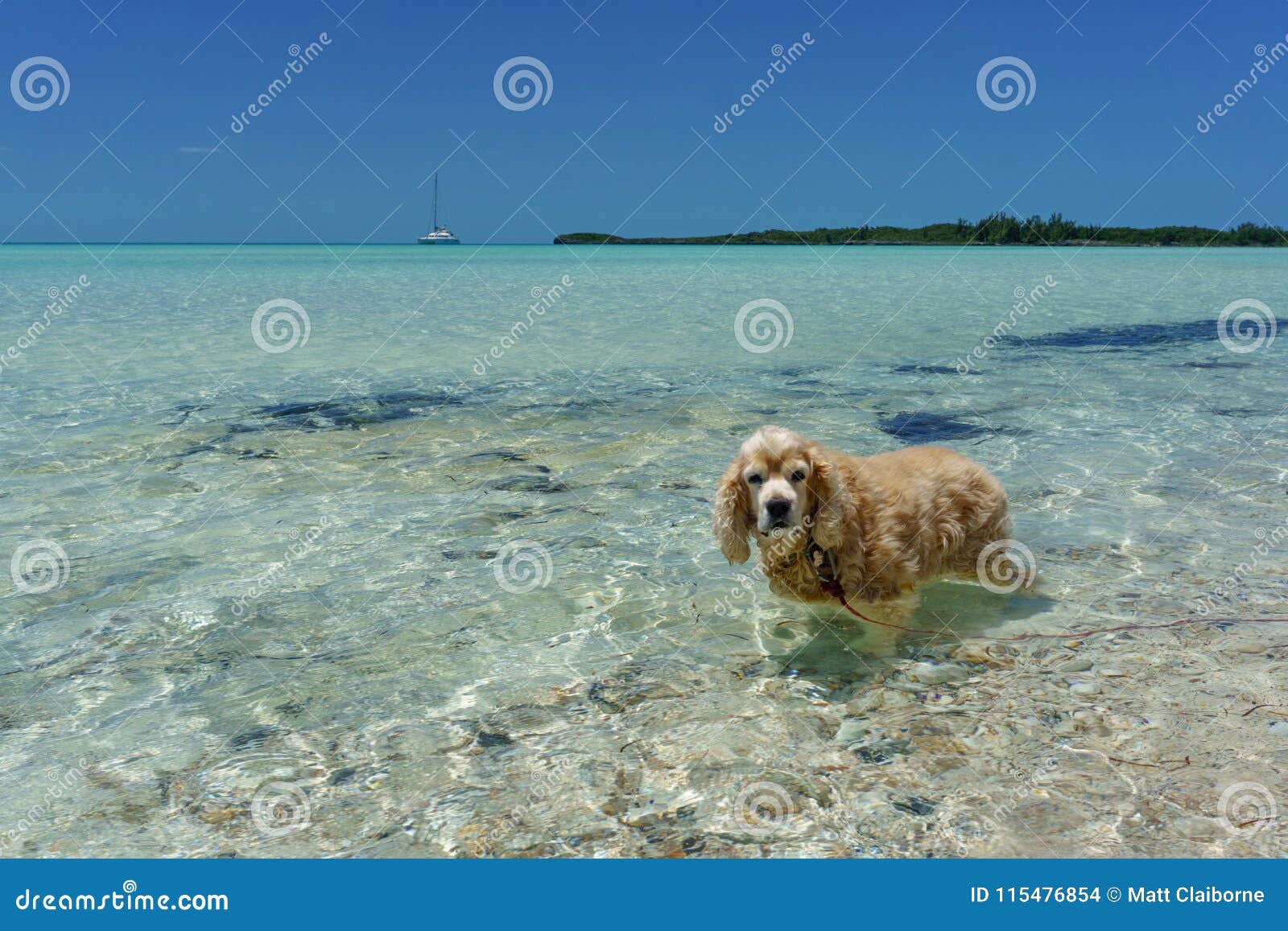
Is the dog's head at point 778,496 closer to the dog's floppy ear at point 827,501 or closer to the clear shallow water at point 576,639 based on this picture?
the dog's floppy ear at point 827,501

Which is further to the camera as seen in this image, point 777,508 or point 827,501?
point 827,501

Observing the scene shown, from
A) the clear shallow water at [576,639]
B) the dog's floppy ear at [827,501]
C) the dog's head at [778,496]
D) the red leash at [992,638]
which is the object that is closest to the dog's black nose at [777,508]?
the dog's head at [778,496]

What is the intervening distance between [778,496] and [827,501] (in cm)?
48

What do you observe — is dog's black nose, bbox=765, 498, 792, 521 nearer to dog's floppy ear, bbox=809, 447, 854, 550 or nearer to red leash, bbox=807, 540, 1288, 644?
dog's floppy ear, bbox=809, 447, 854, 550

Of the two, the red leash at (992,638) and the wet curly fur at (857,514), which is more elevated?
the wet curly fur at (857,514)

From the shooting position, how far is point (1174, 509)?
314 inches

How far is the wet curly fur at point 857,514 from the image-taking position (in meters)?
5.41

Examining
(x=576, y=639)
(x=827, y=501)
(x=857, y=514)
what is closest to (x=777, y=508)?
(x=827, y=501)

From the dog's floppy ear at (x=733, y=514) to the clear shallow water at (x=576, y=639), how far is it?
2.01ft

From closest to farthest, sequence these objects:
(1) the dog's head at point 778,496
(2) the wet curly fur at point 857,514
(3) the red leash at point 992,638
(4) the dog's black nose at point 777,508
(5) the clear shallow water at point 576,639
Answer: (5) the clear shallow water at point 576,639, (4) the dog's black nose at point 777,508, (1) the dog's head at point 778,496, (2) the wet curly fur at point 857,514, (3) the red leash at point 992,638

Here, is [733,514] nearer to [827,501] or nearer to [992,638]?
[827,501]

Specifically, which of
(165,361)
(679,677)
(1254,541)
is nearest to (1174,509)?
(1254,541)

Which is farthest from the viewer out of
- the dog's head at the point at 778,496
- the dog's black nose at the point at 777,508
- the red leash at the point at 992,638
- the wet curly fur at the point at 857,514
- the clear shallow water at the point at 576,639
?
the red leash at the point at 992,638

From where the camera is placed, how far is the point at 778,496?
5191mm
